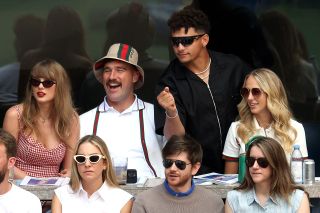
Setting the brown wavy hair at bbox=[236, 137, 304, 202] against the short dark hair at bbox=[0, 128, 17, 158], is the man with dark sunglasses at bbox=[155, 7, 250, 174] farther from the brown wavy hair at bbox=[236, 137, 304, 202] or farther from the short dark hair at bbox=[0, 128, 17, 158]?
the short dark hair at bbox=[0, 128, 17, 158]

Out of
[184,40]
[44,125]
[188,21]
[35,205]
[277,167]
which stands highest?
[188,21]

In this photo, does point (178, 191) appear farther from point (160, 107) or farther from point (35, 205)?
point (160, 107)

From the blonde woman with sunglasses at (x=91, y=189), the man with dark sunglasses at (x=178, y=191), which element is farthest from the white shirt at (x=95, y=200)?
the man with dark sunglasses at (x=178, y=191)

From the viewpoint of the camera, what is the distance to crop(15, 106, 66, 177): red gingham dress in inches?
267

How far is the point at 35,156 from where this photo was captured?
6793mm

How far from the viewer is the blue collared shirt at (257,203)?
595cm

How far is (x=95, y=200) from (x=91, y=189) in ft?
0.24

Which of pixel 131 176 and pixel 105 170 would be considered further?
pixel 131 176

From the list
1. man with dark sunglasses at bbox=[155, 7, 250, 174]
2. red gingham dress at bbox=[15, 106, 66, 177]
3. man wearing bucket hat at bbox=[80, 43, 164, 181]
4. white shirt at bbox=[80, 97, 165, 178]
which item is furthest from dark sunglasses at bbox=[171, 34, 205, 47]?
red gingham dress at bbox=[15, 106, 66, 177]

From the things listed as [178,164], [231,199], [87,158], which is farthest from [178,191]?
[87,158]

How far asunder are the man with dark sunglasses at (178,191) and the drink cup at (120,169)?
35 centimetres

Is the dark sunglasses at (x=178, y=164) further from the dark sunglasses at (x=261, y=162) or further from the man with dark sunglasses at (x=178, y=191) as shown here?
the dark sunglasses at (x=261, y=162)

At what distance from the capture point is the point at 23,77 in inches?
315

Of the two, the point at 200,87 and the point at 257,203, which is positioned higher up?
the point at 200,87
